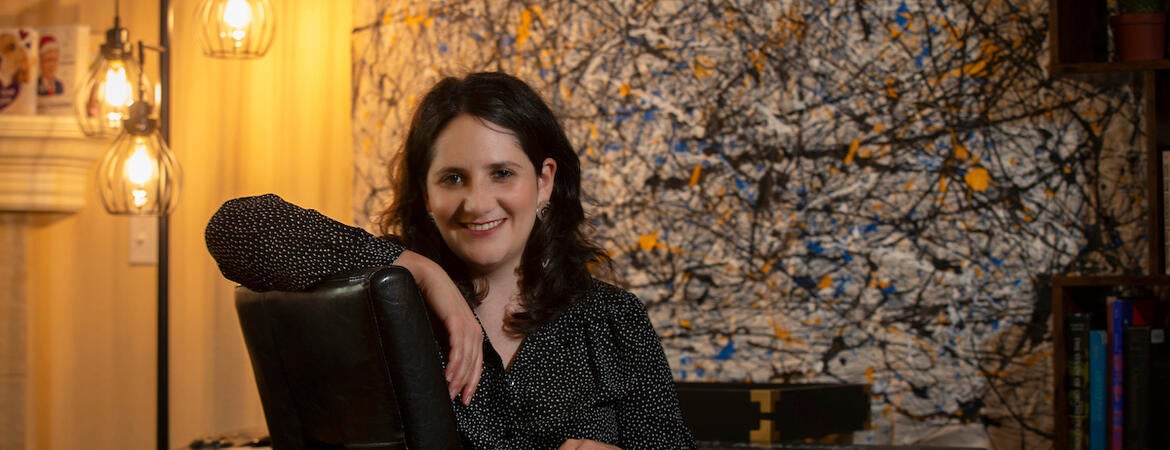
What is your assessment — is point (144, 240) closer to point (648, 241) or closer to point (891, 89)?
point (648, 241)

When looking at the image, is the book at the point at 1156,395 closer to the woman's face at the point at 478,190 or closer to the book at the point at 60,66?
the woman's face at the point at 478,190

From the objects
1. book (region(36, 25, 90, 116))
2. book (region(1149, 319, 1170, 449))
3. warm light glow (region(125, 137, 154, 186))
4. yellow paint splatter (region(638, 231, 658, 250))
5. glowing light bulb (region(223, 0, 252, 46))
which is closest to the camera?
book (region(1149, 319, 1170, 449))

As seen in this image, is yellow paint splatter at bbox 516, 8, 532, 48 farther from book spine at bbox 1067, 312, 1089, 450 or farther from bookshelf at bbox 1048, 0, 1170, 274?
book spine at bbox 1067, 312, 1089, 450

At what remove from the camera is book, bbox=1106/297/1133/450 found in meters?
1.83

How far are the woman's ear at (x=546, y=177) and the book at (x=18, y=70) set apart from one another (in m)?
1.56

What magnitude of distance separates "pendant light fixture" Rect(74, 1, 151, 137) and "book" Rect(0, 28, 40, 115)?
0.26 metres

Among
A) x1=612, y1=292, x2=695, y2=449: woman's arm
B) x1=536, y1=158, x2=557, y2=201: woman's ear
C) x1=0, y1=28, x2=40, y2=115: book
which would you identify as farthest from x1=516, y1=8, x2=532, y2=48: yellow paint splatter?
x1=0, y1=28, x2=40, y2=115: book

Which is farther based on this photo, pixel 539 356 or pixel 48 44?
pixel 48 44

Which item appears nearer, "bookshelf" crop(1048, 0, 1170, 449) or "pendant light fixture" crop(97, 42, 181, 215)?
"bookshelf" crop(1048, 0, 1170, 449)

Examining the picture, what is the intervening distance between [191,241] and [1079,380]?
6.18ft

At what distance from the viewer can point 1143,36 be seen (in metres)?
1.87

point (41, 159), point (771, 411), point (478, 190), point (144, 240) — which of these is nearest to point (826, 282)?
point (771, 411)

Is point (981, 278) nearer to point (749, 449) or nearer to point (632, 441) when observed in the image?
point (749, 449)

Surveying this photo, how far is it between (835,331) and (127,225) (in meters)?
1.60
